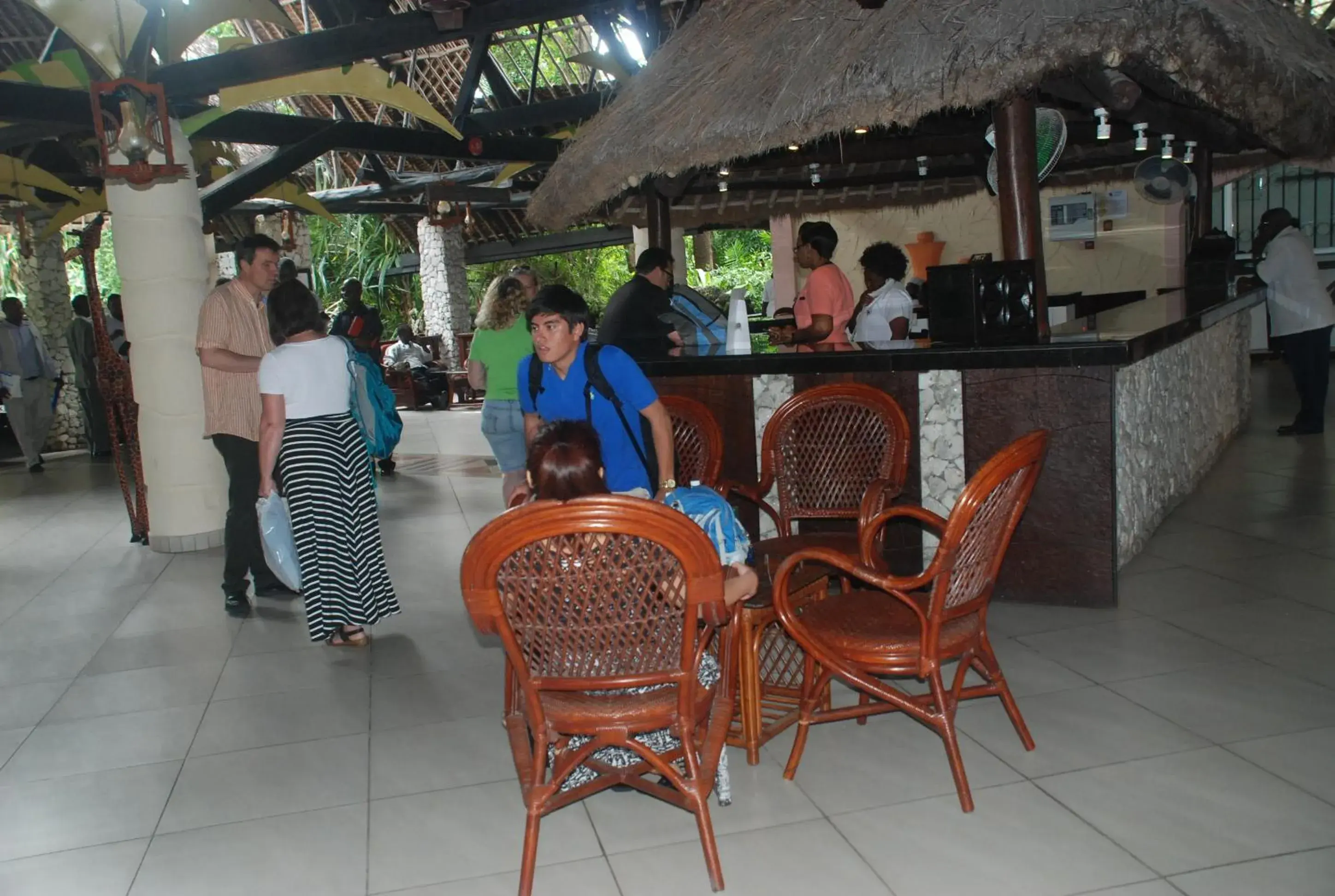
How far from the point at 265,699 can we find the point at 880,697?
2.19 m

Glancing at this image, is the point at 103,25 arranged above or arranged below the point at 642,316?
above

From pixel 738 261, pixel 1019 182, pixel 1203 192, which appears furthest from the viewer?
pixel 738 261

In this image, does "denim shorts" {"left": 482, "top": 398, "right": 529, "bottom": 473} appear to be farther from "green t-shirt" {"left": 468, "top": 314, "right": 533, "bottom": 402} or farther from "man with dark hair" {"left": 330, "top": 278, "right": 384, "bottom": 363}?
"man with dark hair" {"left": 330, "top": 278, "right": 384, "bottom": 363}

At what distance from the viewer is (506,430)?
5461mm

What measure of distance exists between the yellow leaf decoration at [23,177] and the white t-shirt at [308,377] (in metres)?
6.43

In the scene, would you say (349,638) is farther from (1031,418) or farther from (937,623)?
(1031,418)

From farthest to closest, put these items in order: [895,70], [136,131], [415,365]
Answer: [415,365], [136,131], [895,70]

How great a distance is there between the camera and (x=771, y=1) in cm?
588

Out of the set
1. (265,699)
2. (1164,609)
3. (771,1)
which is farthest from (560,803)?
(771,1)

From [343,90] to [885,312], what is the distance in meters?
3.58

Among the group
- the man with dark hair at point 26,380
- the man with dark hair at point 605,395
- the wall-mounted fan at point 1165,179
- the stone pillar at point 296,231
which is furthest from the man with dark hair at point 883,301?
the stone pillar at point 296,231

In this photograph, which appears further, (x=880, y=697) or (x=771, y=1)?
(x=771, y=1)

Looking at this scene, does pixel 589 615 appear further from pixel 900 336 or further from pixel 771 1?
pixel 771 1

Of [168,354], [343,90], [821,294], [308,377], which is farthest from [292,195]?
[308,377]
